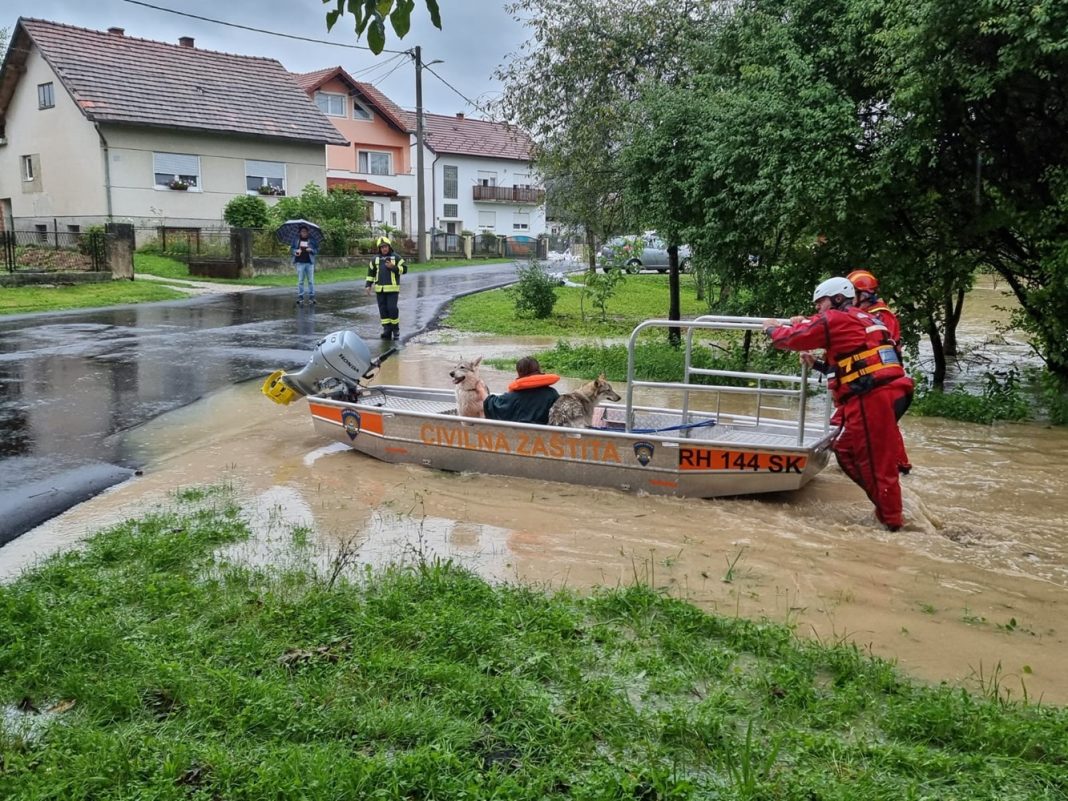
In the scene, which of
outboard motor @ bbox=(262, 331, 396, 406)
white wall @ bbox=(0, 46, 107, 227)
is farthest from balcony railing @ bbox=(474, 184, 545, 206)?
outboard motor @ bbox=(262, 331, 396, 406)

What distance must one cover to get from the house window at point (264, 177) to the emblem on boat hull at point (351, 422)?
29.0 m

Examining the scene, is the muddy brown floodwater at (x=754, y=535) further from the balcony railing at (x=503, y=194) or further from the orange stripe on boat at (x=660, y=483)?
the balcony railing at (x=503, y=194)

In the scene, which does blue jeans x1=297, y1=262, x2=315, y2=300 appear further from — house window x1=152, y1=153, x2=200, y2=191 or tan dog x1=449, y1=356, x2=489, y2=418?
house window x1=152, y1=153, x2=200, y2=191

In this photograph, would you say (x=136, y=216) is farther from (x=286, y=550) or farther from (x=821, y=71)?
(x=286, y=550)

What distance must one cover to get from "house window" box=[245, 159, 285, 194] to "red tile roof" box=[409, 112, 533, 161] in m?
21.2

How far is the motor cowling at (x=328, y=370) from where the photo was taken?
9.47 meters

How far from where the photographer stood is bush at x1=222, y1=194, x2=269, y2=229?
30.5 metres

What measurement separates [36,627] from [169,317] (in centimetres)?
1555

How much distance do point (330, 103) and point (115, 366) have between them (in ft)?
128

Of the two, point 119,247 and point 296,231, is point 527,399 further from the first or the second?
point 119,247

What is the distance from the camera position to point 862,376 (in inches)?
275

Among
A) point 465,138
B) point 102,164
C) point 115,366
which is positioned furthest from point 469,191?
point 115,366

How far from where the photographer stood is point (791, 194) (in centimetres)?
1079

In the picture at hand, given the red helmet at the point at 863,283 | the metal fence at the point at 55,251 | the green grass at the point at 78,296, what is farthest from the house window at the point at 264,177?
the red helmet at the point at 863,283
